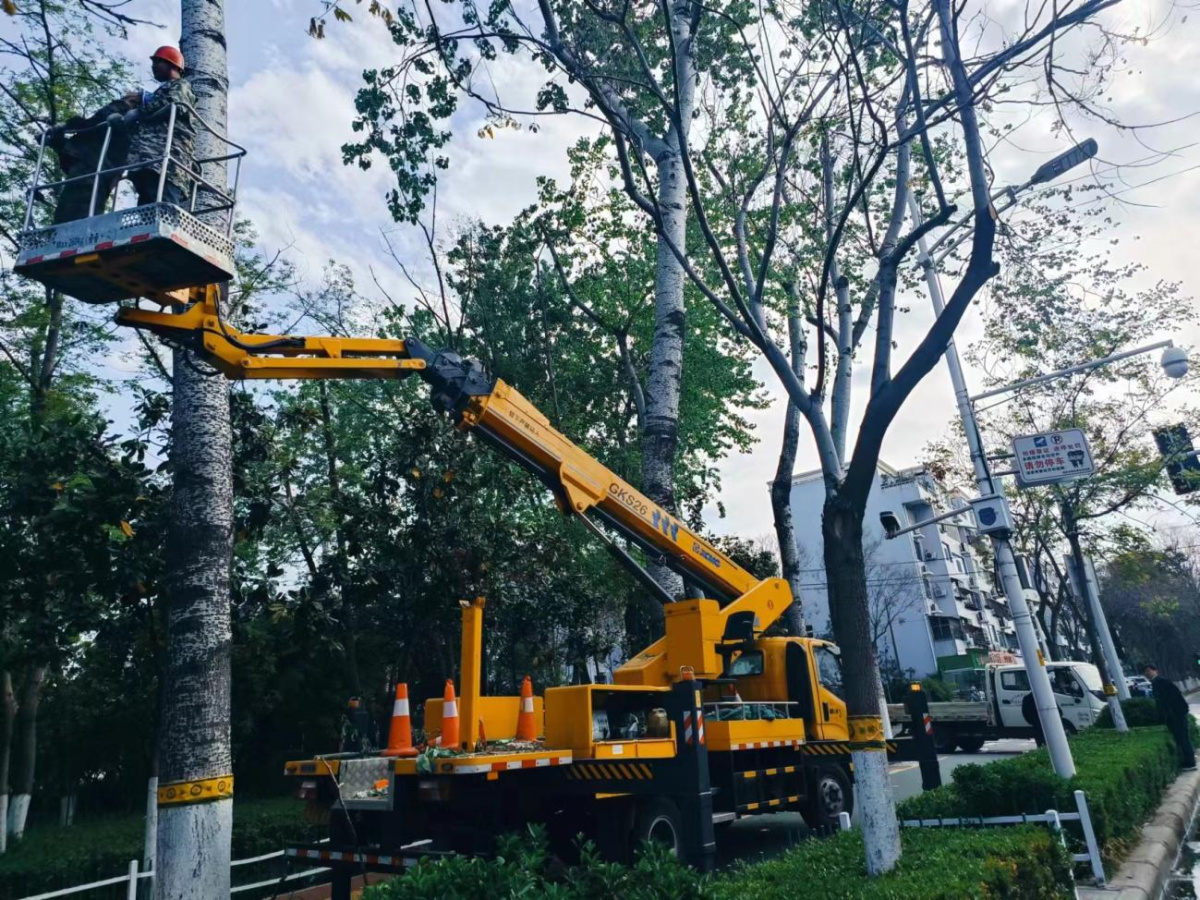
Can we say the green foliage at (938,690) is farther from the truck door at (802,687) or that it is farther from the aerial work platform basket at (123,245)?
the aerial work platform basket at (123,245)

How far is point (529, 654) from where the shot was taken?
755 inches

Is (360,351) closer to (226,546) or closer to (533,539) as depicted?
(226,546)

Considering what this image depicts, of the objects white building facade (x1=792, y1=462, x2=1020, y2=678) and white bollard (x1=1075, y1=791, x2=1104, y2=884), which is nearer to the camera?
white bollard (x1=1075, y1=791, x2=1104, y2=884)

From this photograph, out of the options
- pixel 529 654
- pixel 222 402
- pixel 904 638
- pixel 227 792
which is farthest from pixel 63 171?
pixel 904 638

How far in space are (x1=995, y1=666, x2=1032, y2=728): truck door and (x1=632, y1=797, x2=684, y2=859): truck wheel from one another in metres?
14.8

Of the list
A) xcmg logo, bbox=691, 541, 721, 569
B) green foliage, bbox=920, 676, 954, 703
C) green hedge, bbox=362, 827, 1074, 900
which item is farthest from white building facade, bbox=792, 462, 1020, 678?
green hedge, bbox=362, 827, 1074, 900

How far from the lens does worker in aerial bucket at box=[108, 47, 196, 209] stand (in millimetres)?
5578

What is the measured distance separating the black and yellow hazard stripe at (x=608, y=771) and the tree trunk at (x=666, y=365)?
3.83 meters

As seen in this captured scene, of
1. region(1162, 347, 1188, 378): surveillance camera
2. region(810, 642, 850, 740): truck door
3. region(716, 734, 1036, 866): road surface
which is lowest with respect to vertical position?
region(716, 734, 1036, 866): road surface

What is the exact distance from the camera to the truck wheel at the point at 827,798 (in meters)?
10.8

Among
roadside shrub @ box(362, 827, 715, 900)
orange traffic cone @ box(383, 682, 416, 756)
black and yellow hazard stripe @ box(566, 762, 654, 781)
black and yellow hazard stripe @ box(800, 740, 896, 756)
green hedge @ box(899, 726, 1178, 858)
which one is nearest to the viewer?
roadside shrub @ box(362, 827, 715, 900)

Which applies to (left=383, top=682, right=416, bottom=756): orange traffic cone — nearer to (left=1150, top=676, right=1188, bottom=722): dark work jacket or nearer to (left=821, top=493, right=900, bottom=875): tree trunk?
(left=821, top=493, right=900, bottom=875): tree trunk

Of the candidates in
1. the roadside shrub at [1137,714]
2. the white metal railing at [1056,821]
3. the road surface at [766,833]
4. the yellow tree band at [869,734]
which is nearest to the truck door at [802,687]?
the road surface at [766,833]

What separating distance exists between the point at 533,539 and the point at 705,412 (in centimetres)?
740
